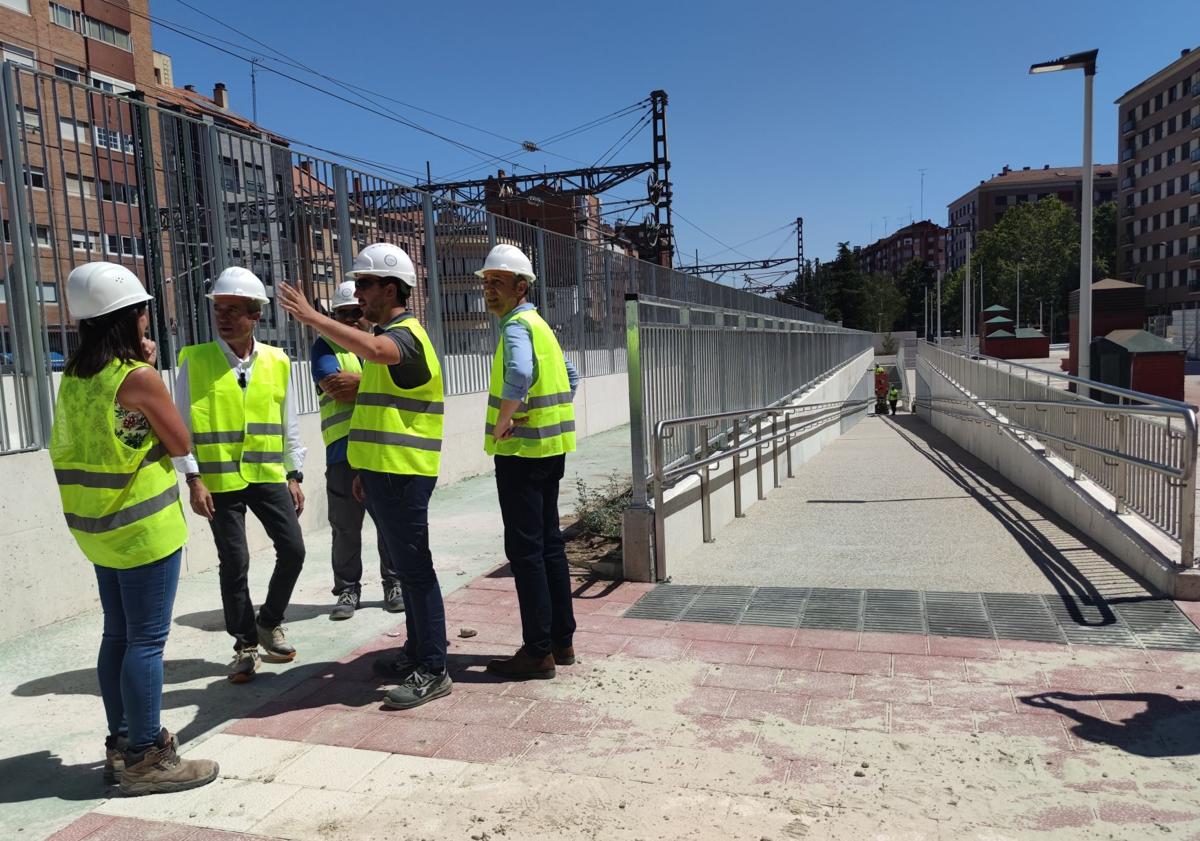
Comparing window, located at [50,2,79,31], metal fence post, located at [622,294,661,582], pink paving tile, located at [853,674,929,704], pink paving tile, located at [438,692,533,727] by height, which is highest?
window, located at [50,2,79,31]

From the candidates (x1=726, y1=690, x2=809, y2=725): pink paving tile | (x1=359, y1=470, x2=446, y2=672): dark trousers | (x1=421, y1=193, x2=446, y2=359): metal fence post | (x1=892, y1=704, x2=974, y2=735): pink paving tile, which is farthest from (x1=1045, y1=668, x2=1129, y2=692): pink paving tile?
(x1=421, y1=193, x2=446, y2=359): metal fence post

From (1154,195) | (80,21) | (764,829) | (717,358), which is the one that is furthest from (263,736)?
(1154,195)

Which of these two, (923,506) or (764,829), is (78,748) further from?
(923,506)

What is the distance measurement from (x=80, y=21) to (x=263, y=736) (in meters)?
45.4

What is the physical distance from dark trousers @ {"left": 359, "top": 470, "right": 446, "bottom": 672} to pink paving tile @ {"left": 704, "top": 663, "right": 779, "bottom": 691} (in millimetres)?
1286

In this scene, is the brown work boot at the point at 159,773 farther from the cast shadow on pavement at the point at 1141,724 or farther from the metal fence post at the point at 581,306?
the metal fence post at the point at 581,306

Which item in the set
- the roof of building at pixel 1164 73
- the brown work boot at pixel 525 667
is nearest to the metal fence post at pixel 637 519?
the brown work boot at pixel 525 667

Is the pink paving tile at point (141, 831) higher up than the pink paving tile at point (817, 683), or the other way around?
the pink paving tile at point (141, 831)

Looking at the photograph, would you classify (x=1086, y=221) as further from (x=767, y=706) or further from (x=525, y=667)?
(x=525, y=667)

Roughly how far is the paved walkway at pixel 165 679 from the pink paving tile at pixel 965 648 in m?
2.96

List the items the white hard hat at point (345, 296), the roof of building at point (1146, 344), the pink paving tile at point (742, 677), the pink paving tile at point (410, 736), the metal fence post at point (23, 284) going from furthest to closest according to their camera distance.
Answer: the roof of building at point (1146, 344) < the white hard hat at point (345, 296) < the metal fence post at point (23, 284) < the pink paving tile at point (742, 677) < the pink paving tile at point (410, 736)

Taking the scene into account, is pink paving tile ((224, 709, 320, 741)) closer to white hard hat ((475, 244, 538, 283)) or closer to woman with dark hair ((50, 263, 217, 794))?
woman with dark hair ((50, 263, 217, 794))

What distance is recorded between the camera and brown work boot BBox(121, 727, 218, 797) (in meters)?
3.13

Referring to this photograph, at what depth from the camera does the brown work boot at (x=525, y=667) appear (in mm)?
4160
